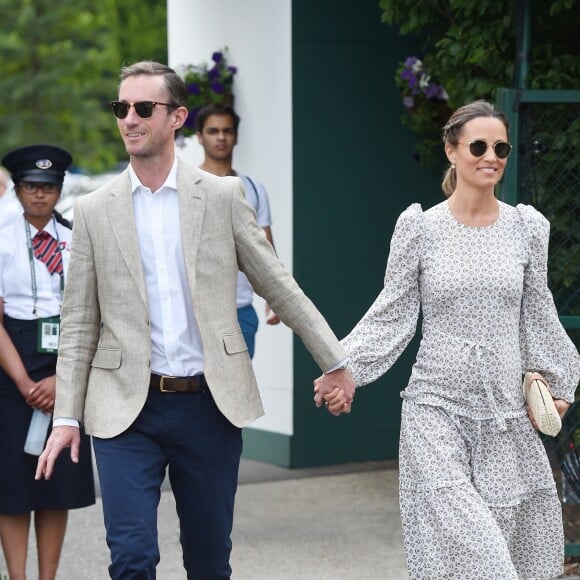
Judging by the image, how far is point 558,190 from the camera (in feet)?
18.9

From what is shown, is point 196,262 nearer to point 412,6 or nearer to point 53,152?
point 53,152

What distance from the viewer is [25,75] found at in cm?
3206

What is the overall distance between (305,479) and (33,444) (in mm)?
2668

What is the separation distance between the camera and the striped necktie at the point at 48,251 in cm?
549

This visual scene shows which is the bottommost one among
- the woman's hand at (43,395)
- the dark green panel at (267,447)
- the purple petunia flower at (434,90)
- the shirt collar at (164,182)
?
the dark green panel at (267,447)

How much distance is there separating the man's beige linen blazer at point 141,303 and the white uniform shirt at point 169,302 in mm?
47

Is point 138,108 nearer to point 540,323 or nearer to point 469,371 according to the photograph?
point 469,371

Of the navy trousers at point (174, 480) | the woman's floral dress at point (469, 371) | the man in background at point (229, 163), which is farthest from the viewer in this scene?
the man in background at point (229, 163)

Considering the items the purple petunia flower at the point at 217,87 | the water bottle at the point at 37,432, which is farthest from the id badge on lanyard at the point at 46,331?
the purple petunia flower at the point at 217,87

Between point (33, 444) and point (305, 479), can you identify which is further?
point (305, 479)

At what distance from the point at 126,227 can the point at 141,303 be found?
249 millimetres

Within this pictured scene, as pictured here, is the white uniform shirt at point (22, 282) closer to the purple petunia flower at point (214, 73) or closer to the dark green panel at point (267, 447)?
the dark green panel at point (267, 447)

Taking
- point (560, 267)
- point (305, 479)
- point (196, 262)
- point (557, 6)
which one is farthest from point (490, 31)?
point (305, 479)

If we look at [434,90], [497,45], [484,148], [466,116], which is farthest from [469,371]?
[434,90]
